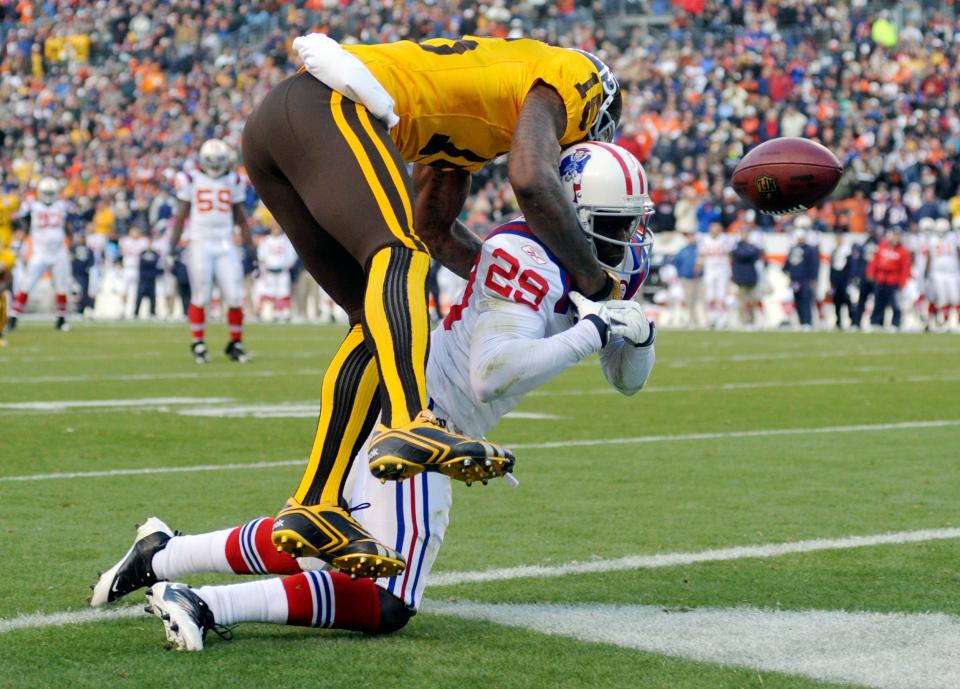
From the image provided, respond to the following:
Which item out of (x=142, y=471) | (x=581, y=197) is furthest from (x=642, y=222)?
(x=142, y=471)

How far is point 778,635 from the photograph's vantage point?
3.44 metres

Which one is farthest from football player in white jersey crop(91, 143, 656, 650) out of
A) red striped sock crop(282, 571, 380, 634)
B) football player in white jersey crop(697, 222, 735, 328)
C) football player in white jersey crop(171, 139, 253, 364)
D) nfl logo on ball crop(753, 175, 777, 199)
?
football player in white jersey crop(697, 222, 735, 328)

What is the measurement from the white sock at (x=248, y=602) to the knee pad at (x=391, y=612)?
0.21m

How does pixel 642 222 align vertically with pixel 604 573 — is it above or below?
above

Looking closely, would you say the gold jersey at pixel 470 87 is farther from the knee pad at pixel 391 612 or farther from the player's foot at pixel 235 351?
the player's foot at pixel 235 351

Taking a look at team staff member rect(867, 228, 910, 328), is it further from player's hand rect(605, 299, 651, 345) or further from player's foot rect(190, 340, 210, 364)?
player's hand rect(605, 299, 651, 345)

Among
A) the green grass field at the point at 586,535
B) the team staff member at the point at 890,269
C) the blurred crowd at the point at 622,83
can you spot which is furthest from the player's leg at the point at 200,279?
the team staff member at the point at 890,269

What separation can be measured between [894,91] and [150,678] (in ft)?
75.6

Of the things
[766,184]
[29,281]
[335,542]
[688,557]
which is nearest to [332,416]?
[335,542]

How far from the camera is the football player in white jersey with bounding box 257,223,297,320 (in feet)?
78.7

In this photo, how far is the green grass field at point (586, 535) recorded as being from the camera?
3.17 m

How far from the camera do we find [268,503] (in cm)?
544

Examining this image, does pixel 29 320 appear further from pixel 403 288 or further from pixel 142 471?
pixel 403 288

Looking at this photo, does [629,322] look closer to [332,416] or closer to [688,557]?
[332,416]
